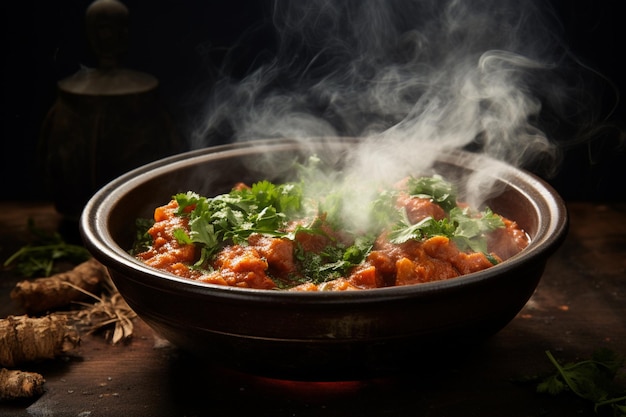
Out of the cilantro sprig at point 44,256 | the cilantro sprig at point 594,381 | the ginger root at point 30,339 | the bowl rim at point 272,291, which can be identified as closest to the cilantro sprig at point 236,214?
the bowl rim at point 272,291

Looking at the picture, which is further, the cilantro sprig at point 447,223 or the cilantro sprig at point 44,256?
the cilantro sprig at point 44,256

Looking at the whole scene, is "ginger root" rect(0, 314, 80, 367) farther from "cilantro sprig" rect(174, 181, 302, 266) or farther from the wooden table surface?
"cilantro sprig" rect(174, 181, 302, 266)

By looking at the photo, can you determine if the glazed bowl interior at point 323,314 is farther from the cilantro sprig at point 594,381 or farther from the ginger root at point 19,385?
the ginger root at point 19,385

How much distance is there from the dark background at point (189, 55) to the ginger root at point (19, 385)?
2.49m

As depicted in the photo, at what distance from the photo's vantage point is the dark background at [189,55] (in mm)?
5616

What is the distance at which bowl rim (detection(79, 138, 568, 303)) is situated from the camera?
2871 mm

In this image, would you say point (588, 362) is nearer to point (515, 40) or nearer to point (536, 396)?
point (536, 396)

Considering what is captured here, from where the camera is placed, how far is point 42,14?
564 centimetres

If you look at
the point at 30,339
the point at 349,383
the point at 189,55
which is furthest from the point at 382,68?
the point at 30,339

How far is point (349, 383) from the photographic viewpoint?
3.41 m

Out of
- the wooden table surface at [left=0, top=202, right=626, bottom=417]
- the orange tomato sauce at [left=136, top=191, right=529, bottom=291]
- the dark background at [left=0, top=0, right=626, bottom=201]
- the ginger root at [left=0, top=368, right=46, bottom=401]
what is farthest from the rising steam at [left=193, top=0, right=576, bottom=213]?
the ginger root at [left=0, top=368, right=46, bottom=401]

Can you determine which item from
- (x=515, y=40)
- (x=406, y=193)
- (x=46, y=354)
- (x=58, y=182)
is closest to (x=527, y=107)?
(x=515, y=40)

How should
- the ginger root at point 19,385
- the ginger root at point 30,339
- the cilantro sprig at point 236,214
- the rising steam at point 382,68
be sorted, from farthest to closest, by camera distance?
the rising steam at point 382,68, the ginger root at point 30,339, the cilantro sprig at point 236,214, the ginger root at point 19,385

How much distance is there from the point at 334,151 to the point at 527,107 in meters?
1.95
